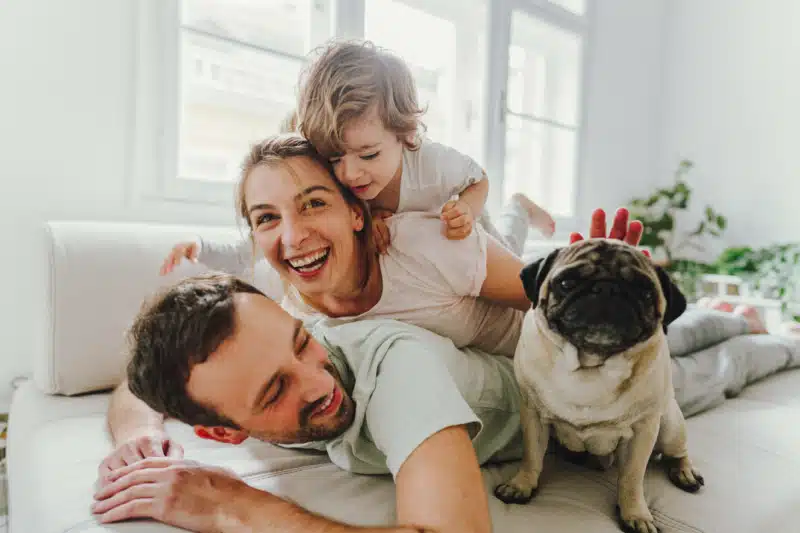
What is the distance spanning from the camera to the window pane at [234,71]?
1771 mm

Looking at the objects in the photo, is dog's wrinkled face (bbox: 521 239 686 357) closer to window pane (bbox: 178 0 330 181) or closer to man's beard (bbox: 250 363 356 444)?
man's beard (bbox: 250 363 356 444)

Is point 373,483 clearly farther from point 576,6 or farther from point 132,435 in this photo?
point 576,6

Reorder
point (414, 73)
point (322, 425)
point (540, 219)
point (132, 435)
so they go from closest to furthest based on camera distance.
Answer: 1. point (322, 425)
2. point (132, 435)
3. point (540, 219)
4. point (414, 73)

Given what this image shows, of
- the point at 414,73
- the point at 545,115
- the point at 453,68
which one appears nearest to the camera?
the point at 414,73

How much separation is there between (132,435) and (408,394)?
0.47 metres

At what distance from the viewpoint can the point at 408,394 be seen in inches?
27.6

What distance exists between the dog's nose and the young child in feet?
1.11

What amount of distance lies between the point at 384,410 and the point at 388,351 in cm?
9

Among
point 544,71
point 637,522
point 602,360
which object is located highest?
point 544,71

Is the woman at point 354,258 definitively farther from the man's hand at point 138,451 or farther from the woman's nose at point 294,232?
the man's hand at point 138,451

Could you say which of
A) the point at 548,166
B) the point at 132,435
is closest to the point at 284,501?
the point at 132,435

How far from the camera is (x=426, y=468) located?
24.9 inches

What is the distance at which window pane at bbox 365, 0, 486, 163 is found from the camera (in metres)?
2.51

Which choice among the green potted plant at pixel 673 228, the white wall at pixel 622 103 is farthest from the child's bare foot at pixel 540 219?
the white wall at pixel 622 103
